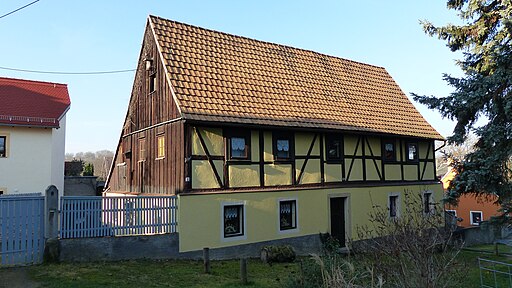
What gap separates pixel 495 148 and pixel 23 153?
19.9m

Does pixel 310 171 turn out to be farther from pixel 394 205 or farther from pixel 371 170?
pixel 394 205

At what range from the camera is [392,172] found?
1838 cm

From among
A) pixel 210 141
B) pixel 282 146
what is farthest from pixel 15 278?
pixel 282 146

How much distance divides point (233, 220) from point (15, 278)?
6.40 meters

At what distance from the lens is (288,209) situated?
575 inches

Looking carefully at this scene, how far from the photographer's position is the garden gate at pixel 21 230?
9.78 meters

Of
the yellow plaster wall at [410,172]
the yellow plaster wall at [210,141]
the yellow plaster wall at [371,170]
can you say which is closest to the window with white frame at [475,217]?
the yellow plaster wall at [410,172]

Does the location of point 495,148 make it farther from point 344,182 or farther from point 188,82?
point 188,82

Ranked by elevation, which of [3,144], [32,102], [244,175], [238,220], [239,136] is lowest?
[238,220]

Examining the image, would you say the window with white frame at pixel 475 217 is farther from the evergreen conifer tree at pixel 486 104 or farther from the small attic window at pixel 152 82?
the small attic window at pixel 152 82

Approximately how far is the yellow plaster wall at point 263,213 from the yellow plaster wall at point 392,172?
2.61ft

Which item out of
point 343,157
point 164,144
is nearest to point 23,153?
point 164,144

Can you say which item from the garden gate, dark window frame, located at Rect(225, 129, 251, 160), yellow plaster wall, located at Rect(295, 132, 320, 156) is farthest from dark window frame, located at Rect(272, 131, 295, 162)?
the garden gate

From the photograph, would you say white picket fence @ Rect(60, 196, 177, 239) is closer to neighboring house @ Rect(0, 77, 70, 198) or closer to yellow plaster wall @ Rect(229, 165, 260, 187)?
yellow plaster wall @ Rect(229, 165, 260, 187)
